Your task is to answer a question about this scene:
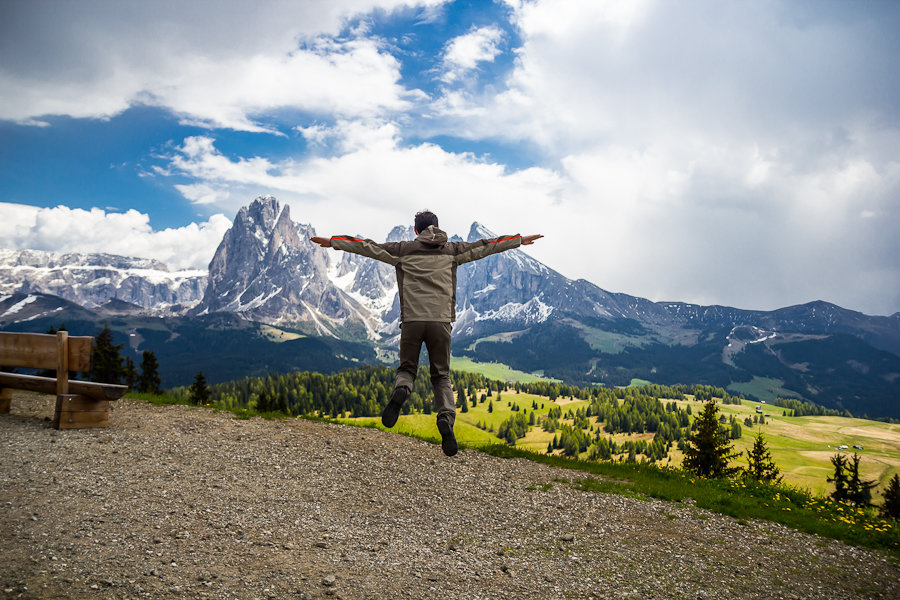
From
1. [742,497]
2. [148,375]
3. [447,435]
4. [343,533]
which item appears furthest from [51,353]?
[148,375]

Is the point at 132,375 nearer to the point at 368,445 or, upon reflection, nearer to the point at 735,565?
the point at 368,445

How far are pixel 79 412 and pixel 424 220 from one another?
503 inches

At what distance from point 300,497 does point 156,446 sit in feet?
17.6

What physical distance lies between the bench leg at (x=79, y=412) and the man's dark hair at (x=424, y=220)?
12360 mm

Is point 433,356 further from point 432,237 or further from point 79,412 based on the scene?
point 79,412

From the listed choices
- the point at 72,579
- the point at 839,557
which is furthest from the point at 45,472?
the point at 839,557

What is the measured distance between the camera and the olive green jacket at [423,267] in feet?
29.7

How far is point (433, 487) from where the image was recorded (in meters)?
13.1

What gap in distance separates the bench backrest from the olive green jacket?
10.1 metres

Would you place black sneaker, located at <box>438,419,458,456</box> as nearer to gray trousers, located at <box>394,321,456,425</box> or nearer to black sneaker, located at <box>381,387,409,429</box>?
gray trousers, located at <box>394,321,456,425</box>

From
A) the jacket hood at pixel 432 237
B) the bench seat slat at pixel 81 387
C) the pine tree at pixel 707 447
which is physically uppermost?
the jacket hood at pixel 432 237

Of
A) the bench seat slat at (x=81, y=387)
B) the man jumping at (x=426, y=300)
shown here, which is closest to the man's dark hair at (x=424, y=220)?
the man jumping at (x=426, y=300)

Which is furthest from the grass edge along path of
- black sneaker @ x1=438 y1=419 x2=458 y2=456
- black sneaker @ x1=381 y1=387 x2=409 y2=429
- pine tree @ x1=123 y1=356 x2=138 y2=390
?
pine tree @ x1=123 y1=356 x2=138 y2=390

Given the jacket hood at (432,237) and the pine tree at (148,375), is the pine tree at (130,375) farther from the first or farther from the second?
the jacket hood at (432,237)
